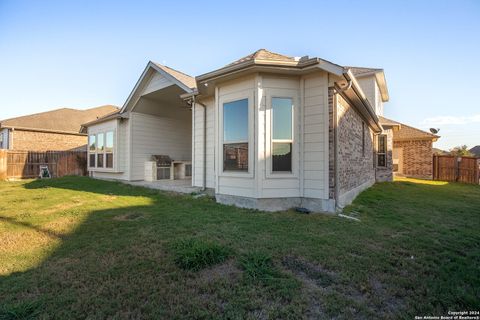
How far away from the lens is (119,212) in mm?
5762

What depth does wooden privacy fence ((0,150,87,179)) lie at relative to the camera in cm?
1486

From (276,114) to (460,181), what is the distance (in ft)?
52.6

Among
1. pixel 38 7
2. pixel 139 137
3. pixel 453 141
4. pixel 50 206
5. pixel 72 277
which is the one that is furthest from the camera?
pixel 453 141

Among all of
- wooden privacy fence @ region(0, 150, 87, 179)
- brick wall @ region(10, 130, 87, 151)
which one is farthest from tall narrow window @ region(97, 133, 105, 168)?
brick wall @ region(10, 130, 87, 151)

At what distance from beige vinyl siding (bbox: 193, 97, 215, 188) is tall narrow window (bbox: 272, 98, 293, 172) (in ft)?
8.45

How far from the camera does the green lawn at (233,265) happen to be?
7.33ft

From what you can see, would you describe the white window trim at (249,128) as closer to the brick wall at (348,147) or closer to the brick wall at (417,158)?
the brick wall at (348,147)

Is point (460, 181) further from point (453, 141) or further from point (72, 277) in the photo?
point (453, 141)

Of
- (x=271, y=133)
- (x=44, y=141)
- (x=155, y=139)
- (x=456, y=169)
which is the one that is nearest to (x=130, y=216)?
(x=271, y=133)

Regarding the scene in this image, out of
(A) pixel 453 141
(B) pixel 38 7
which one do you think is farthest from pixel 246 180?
(A) pixel 453 141

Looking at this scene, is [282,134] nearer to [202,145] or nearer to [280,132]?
[280,132]

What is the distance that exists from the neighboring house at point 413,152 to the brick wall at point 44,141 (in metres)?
24.8

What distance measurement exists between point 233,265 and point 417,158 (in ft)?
61.6

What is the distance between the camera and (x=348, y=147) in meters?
7.15
